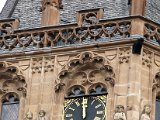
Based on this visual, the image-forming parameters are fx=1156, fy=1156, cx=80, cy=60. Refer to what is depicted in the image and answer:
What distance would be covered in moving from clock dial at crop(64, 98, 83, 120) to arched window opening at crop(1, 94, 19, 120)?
1.27 m

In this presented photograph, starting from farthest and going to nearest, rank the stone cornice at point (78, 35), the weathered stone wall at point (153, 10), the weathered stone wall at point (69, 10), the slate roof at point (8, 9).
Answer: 1. the slate roof at point (8, 9)
2. the weathered stone wall at point (153, 10)
3. the weathered stone wall at point (69, 10)
4. the stone cornice at point (78, 35)

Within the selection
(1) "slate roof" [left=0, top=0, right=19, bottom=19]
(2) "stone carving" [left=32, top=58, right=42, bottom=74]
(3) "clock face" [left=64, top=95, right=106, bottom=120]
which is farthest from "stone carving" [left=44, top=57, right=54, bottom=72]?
(1) "slate roof" [left=0, top=0, right=19, bottom=19]

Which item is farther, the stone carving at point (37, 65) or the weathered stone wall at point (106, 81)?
the stone carving at point (37, 65)

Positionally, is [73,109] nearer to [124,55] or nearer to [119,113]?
[119,113]

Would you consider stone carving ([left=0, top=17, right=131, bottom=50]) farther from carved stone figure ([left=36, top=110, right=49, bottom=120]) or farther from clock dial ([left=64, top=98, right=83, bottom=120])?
carved stone figure ([left=36, top=110, right=49, bottom=120])

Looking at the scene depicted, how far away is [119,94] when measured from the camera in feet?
87.0

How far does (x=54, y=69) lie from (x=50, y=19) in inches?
66.6

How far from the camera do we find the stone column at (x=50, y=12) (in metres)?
28.6

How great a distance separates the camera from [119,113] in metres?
26.1

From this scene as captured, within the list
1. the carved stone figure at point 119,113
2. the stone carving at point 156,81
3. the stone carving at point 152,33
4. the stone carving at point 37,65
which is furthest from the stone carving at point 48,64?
the stone carving at point 156,81

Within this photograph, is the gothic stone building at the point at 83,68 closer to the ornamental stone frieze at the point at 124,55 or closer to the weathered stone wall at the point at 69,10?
the ornamental stone frieze at the point at 124,55

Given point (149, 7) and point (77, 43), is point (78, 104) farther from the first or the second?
point (149, 7)

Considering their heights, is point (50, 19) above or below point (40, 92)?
above

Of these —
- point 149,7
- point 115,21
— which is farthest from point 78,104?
point 149,7
